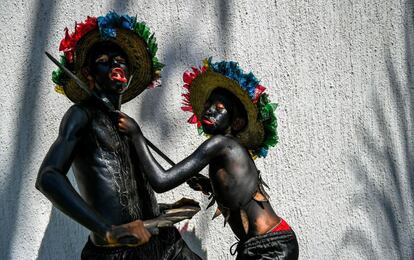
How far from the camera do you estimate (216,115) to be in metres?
2.67

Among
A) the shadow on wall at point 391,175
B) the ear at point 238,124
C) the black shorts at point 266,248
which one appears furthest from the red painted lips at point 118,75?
the shadow on wall at point 391,175

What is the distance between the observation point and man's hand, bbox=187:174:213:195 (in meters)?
2.87

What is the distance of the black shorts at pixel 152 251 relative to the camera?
2504mm

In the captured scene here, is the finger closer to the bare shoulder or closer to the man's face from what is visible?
the bare shoulder

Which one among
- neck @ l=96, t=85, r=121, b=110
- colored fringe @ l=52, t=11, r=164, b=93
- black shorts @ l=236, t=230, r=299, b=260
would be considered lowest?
black shorts @ l=236, t=230, r=299, b=260

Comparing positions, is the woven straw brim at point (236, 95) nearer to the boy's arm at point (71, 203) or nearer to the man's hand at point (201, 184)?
the man's hand at point (201, 184)

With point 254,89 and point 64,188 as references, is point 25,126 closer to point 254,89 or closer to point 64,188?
point 64,188

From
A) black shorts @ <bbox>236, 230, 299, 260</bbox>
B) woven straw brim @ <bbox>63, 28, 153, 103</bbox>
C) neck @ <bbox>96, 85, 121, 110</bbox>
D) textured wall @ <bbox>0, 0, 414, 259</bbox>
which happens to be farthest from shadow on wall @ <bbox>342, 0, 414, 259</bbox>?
neck @ <bbox>96, 85, 121, 110</bbox>

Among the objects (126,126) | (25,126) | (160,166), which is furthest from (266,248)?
(25,126)

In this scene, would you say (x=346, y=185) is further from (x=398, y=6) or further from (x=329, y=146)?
(x=398, y=6)

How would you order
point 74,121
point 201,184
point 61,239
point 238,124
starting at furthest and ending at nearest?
point 61,239
point 201,184
point 238,124
point 74,121

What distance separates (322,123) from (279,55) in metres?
0.44

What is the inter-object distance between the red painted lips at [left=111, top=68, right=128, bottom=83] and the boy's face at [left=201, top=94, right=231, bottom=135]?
383mm

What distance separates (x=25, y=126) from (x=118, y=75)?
3.44 feet
